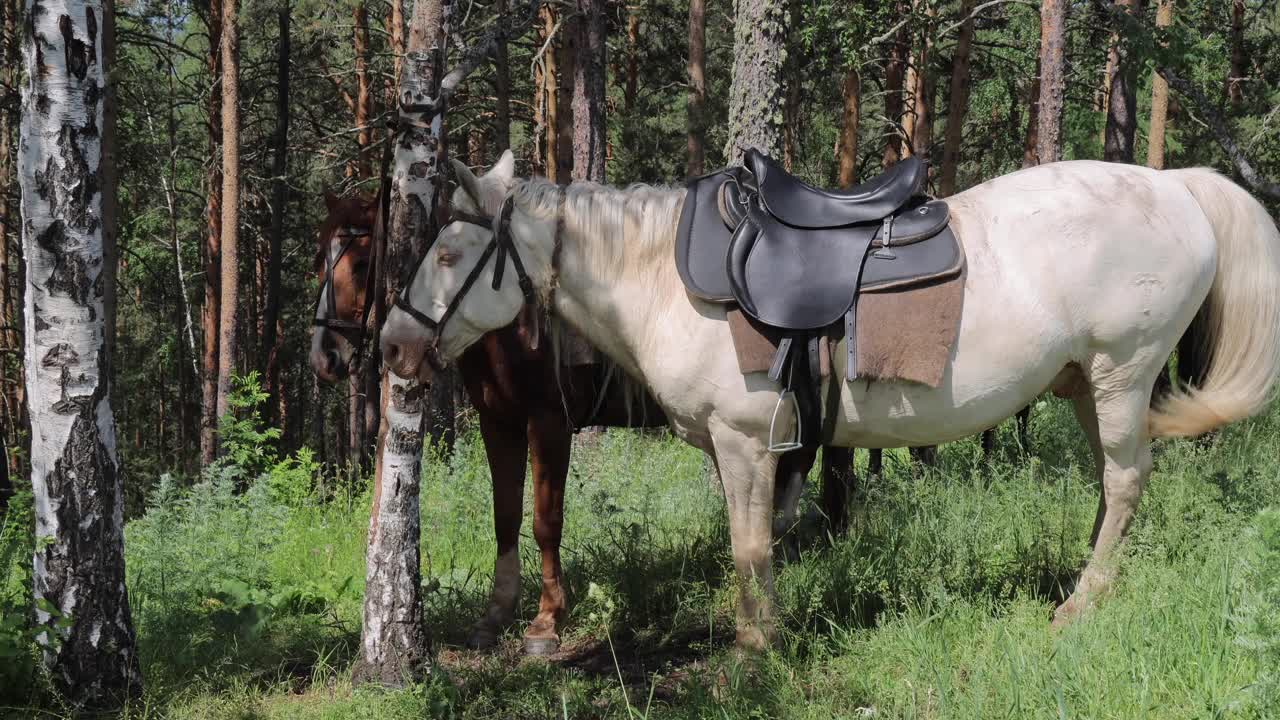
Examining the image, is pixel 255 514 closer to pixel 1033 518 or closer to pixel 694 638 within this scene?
pixel 694 638

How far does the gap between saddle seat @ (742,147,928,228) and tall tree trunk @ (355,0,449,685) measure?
1.43 m

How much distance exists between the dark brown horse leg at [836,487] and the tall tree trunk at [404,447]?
2.58 meters

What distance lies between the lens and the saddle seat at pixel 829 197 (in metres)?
3.93

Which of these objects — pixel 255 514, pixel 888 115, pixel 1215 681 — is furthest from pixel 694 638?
pixel 888 115

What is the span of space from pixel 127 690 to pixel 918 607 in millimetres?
3327

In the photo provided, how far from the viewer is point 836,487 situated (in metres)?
5.62

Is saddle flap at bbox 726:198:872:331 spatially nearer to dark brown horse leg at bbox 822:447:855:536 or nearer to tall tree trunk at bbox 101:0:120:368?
dark brown horse leg at bbox 822:447:855:536

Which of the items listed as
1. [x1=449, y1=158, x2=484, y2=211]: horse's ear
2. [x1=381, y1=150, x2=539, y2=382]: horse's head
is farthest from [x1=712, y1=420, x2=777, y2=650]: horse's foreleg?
[x1=449, y1=158, x2=484, y2=211]: horse's ear

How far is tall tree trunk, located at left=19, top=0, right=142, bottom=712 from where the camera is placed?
11.8ft

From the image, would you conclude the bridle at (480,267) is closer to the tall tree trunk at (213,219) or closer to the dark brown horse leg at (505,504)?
the dark brown horse leg at (505,504)

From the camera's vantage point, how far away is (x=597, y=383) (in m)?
4.99

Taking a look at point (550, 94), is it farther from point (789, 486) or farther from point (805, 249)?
point (805, 249)

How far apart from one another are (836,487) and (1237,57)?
53.9 feet

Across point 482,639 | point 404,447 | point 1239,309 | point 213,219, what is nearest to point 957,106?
point 1239,309
